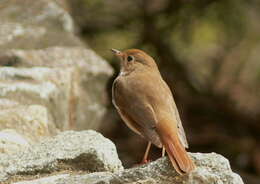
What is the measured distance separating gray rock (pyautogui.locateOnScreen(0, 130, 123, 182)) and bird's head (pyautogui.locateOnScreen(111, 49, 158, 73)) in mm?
1691

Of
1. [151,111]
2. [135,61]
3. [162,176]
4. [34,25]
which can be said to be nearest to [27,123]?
[151,111]

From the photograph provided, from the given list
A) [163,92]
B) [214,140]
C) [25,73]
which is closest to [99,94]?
[25,73]

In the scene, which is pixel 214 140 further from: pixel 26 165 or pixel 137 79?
pixel 26 165

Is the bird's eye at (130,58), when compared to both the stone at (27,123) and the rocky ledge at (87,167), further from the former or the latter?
the rocky ledge at (87,167)

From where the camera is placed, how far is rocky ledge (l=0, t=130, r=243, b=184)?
12.1ft

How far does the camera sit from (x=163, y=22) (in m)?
11.3

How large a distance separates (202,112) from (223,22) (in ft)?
5.30

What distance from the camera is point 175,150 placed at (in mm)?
4039

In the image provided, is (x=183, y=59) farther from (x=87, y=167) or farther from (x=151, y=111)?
(x=87, y=167)

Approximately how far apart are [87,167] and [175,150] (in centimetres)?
58

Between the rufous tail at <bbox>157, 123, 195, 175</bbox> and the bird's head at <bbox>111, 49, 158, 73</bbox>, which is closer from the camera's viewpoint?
the rufous tail at <bbox>157, 123, 195, 175</bbox>

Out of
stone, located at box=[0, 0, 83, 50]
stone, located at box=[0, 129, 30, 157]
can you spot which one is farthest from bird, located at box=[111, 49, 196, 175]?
stone, located at box=[0, 0, 83, 50]

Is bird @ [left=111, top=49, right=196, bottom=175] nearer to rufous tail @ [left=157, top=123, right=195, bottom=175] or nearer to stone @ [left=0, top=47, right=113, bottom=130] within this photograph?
rufous tail @ [left=157, top=123, right=195, bottom=175]

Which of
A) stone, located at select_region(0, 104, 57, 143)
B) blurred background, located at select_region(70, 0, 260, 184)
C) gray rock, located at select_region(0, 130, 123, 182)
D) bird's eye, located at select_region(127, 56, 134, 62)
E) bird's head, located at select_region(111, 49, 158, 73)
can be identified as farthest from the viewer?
blurred background, located at select_region(70, 0, 260, 184)
